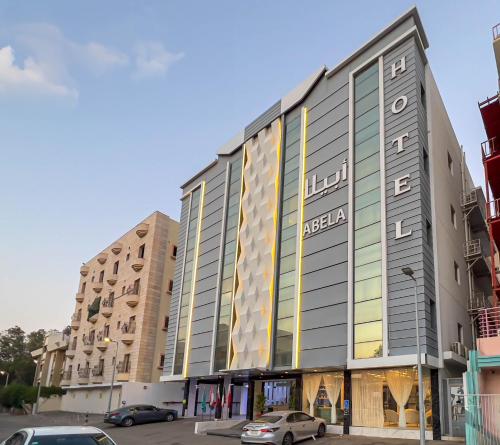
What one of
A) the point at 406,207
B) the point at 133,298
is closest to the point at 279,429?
the point at 406,207

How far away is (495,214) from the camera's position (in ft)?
84.2

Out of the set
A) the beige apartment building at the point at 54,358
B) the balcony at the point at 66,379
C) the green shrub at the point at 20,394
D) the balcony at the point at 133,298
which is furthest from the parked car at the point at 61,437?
the beige apartment building at the point at 54,358

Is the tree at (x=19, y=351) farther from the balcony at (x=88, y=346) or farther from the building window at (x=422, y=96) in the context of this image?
the building window at (x=422, y=96)

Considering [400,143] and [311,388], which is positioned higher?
[400,143]

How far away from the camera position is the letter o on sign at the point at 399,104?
26.9 metres

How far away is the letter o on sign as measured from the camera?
26922 millimetres

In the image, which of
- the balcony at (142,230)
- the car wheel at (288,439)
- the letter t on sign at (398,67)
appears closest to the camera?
the car wheel at (288,439)

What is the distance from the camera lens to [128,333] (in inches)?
1879

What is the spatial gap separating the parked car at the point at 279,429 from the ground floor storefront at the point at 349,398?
10.7 feet

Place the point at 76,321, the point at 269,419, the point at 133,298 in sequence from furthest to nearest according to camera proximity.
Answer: the point at 76,321 → the point at 133,298 → the point at 269,419

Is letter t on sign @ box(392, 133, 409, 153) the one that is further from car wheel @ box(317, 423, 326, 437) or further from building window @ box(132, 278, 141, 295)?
building window @ box(132, 278, 141, 295)

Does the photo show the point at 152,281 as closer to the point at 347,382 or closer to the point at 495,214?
the point at 347,382

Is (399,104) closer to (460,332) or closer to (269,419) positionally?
(460,332)

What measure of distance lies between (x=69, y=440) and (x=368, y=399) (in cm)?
1908
